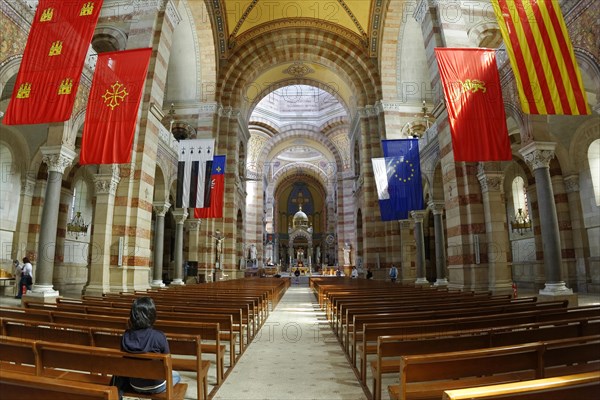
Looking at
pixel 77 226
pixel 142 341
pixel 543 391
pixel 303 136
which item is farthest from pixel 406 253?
pixel 303 136

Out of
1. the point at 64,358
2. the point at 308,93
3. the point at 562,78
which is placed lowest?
the point at 64,358

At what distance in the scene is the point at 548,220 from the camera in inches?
364

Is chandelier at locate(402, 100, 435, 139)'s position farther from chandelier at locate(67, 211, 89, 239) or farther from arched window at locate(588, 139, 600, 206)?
chandelier at locate(67, 211, 89, 239)

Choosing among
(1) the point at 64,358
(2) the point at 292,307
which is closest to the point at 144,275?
(2) the point at 292,307

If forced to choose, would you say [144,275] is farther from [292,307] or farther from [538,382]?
[538,382]

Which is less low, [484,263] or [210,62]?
[210,62]

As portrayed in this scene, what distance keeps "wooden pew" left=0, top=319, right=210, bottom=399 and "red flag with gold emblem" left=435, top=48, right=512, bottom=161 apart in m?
7.14

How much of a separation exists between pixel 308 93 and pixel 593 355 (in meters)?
36.1

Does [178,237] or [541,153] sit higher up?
[541,153]

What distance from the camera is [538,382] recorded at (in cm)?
172

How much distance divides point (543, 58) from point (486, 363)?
7218 millimetres

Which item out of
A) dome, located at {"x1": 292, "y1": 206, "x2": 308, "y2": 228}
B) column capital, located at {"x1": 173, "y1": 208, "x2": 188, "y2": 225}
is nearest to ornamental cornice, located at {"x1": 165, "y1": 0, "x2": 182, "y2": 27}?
column capital, located at {"x1": 173, "y1": 208, "x2": 188, "y2": 225}

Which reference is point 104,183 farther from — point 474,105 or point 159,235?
point 474,105

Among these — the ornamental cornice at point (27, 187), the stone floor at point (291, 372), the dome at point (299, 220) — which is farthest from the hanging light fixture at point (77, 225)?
the dome at point (299, 220)
